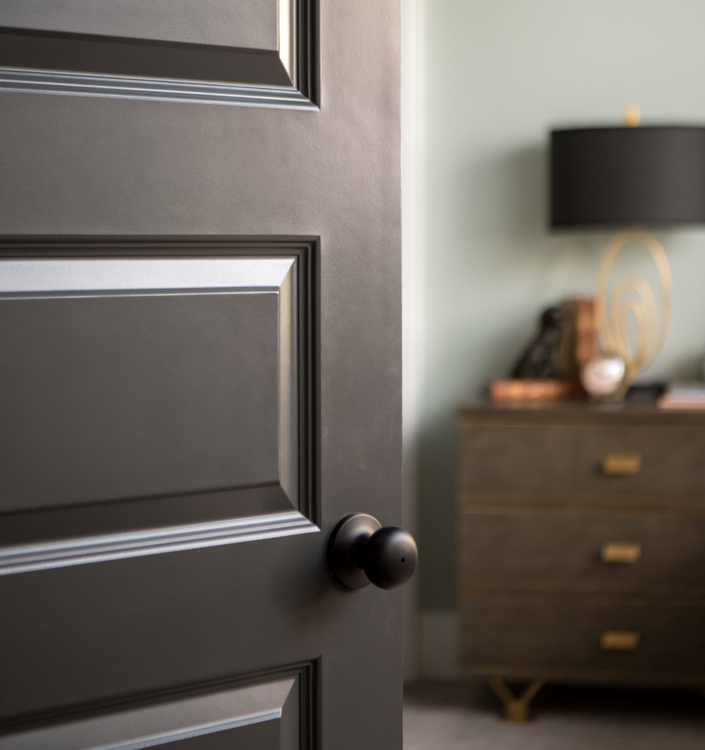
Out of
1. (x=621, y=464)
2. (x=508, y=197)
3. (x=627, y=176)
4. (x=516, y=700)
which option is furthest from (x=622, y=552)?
(x=508, y=197)

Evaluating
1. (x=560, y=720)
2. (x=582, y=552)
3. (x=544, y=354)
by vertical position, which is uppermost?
(x=544, y=354)

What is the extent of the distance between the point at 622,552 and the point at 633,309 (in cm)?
77

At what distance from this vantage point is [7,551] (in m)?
0.59

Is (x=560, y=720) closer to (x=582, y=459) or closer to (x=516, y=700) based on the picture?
(x=516, y=700)

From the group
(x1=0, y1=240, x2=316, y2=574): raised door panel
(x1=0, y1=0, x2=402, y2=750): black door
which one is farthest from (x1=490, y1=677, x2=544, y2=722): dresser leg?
(x1=0, y1=240, x2=316, y2=574): raised door panel

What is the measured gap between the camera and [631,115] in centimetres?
232

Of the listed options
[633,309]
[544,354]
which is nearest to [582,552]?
[544,354]

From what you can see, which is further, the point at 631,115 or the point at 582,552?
the point at 631,115

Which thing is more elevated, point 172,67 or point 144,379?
point 172,67

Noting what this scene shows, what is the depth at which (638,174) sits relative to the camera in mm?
2102

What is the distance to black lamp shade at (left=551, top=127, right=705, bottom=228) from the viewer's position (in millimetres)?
2096

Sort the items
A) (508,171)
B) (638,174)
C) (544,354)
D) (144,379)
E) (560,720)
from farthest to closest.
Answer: (508,171) < (544,354) < (560,720) < (638,174) < (144,379)

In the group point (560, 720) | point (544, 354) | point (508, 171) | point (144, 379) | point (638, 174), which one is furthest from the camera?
point (508, 171)

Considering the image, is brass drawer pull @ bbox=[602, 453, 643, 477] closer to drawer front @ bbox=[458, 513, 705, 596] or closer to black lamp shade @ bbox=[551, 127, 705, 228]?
drawer front @ bbox=[458, 513, 705, 596]
